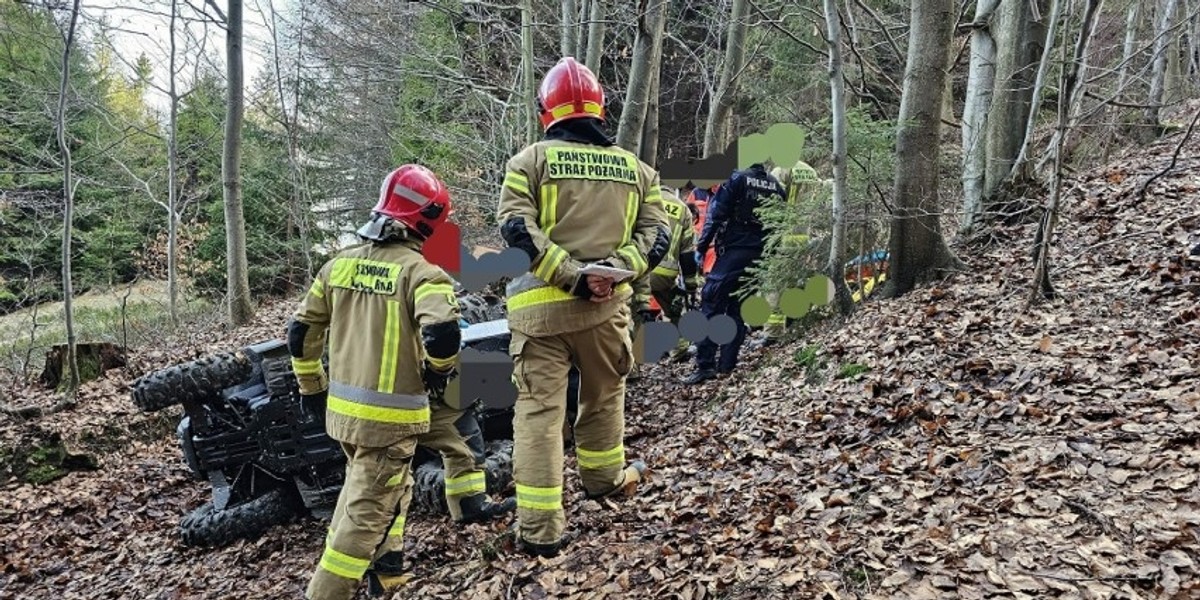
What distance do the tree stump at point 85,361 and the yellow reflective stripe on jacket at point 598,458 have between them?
7.85 m

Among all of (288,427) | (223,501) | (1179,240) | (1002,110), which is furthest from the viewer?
(1002,110)

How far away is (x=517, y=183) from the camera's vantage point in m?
3.67

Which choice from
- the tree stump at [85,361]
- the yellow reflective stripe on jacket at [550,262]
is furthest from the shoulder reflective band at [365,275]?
the tree stump at [85,361]

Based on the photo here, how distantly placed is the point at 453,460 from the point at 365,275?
1.31 meters

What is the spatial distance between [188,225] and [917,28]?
21.7m

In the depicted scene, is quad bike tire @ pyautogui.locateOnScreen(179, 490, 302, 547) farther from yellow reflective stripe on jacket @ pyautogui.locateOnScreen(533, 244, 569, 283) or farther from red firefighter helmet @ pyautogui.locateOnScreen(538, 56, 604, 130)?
red firefighter helmet @ pyautogui.locateOnScreen(538, 56, 604, 130)

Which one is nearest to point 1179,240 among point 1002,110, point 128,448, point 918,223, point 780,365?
point 918,223

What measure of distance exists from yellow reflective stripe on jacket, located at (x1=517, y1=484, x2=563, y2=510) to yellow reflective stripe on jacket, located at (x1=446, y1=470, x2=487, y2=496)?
32.3 inches

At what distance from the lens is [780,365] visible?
621 centimetres

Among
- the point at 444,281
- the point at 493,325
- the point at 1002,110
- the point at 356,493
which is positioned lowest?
the point at 356,493

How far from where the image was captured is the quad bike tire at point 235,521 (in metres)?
5.03

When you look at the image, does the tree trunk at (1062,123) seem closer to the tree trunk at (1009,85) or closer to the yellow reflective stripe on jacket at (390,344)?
the tree trunk at (1009,85)

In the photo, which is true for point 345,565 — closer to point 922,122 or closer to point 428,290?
point 428,290

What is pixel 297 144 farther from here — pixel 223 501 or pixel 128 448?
pixel 223 501
